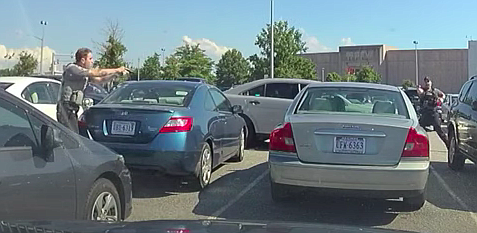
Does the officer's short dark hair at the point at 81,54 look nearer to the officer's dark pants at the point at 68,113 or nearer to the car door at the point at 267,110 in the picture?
the officer's dark pants at the point at 68,113

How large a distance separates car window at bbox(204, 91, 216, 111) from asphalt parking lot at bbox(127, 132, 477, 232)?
1.02 m

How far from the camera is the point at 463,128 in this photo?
8758mm

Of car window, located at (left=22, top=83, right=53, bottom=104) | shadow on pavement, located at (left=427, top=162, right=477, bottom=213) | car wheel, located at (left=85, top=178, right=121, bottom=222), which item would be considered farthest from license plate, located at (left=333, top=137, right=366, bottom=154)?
car window, located at (left=22, top=83, right=53, bottom=104)

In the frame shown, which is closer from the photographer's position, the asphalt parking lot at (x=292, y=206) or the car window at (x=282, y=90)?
Result: the asphalt parking lot at (x=292, y=206)

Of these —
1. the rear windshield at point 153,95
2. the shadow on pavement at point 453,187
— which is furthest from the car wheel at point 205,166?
the shadow on pavement at point 453,187

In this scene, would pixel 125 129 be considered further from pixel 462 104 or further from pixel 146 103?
pixel 462 104

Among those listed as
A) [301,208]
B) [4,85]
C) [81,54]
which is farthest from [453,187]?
[4,85]

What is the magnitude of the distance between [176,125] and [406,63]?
87.7m

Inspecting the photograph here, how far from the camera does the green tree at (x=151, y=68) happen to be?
197 ft

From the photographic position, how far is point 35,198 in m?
3.70

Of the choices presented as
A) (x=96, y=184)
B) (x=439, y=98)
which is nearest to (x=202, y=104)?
(x=96, y=184)

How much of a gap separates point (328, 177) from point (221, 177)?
2990 mm

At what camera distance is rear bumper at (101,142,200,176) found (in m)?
6.67

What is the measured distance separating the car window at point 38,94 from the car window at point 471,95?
667cm
